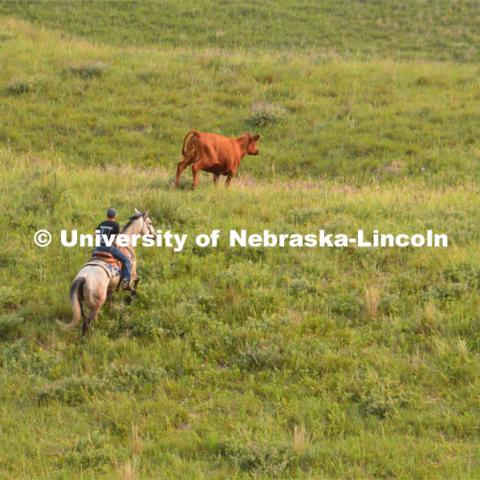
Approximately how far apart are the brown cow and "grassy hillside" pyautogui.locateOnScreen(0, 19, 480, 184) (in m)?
3.84

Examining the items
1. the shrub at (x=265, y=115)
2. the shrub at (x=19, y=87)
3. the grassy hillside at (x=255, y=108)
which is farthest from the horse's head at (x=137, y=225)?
the shrub at (x=19, y=87)

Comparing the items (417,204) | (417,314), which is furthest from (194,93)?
(417,314)

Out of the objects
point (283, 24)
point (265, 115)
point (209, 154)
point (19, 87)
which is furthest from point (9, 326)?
point (283, 24)

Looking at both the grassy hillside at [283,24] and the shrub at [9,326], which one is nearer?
the shrub at [9,326]

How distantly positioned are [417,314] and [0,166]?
34.3 ft

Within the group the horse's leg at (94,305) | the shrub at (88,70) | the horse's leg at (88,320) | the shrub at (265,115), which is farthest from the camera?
the shrub at (88,70)

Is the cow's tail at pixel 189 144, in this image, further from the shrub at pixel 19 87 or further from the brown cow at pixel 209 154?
the shrub at pixel 19 87

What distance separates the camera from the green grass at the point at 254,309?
7754mm

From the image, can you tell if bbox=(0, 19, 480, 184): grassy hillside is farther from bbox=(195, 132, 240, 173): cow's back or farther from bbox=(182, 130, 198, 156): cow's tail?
bbox=(182, 130, 198, 156): cow's tail

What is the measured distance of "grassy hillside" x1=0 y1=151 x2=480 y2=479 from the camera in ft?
24.9

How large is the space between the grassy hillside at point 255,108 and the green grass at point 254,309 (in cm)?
10

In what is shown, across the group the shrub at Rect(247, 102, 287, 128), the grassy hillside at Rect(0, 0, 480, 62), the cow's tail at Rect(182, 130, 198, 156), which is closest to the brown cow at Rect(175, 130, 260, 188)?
the cow's tail at Rect(182, 130, 198, 156)

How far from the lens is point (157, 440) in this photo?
7973 mm

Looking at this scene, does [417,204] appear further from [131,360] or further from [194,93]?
[194,93]
